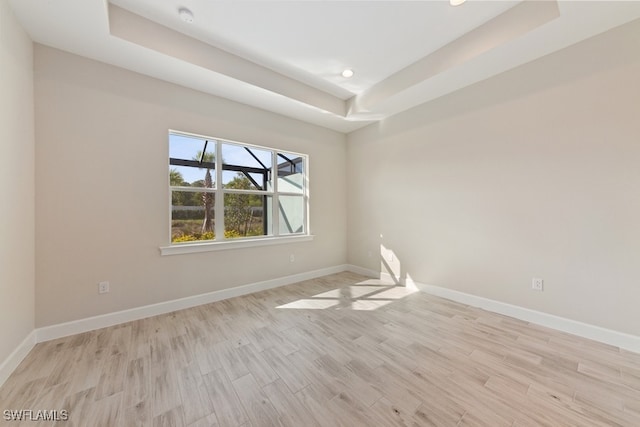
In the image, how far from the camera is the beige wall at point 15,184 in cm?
172

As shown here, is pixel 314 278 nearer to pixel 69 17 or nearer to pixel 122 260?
pixel 122 260

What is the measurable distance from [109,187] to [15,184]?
0.66 meters

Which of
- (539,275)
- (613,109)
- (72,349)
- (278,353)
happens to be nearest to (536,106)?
(613,109)

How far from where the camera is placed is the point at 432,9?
7.13 ft

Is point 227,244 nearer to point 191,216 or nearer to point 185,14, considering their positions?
point 191,216

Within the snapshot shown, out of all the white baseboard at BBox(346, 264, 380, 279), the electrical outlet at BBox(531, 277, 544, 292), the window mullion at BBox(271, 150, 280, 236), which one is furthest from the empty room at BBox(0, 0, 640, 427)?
the white baseboard at BBox(346, 264, 380, 279)

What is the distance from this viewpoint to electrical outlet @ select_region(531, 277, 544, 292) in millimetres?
2492

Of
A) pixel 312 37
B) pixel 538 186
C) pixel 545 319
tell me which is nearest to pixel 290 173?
pixel 312 37

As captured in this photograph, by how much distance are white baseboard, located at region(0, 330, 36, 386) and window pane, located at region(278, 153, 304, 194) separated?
3.08 metres

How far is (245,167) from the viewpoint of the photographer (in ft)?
11.8

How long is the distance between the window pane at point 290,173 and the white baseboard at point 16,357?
308 cm

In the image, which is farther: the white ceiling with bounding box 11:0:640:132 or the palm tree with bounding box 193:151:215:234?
the palm tree with bounding box 193:151:215:234

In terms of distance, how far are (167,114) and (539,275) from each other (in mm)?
4642

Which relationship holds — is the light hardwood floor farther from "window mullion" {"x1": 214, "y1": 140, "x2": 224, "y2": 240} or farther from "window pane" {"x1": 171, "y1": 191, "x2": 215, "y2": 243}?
"window mullion" {"x1": 214, "y1": 140, "x2": 224, "y2": 240}
